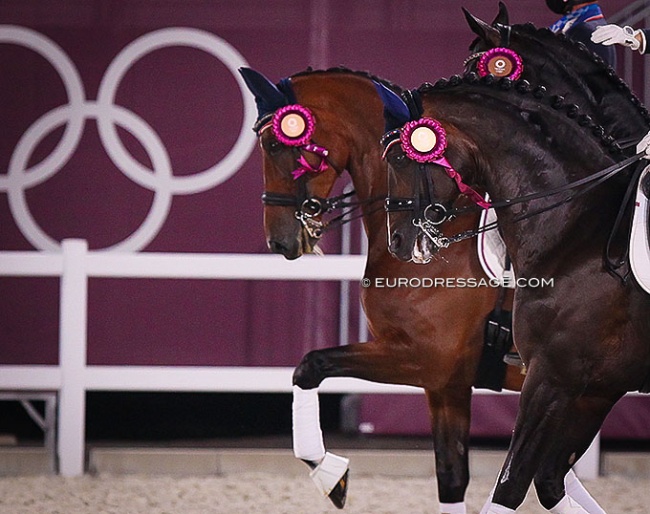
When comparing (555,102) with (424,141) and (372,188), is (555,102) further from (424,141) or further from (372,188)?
(372,188)

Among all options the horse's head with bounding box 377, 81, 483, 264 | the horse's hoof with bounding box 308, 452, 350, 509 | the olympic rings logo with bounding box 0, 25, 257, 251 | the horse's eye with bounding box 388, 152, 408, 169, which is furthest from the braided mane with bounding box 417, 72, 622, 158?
the olympic rings logo with bounding box 0, 25, 257, 251

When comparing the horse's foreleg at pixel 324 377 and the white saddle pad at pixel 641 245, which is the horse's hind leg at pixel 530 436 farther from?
the horse's foreleg at pixel 324 377

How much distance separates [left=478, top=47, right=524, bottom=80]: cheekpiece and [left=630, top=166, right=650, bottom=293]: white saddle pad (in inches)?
23.0

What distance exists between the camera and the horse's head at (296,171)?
4062 millimetres

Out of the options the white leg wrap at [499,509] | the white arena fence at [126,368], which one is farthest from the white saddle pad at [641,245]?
the white arena fence at [126,368]

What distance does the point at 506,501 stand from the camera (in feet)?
10.5

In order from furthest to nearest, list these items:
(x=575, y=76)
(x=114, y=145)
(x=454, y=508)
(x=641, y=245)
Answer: (x=114, y=145)
(x=454, y=508)
(x=575, y=76)
(x=641, y=245)

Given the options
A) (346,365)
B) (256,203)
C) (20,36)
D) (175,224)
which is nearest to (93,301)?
(175,224)

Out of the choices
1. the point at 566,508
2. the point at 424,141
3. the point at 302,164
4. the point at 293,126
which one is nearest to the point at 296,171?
the point at 302,164

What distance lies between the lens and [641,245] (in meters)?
3.32

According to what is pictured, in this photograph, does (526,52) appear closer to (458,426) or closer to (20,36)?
(458,426)

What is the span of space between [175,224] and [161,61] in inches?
33.5

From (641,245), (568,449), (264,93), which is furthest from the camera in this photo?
(264,93)

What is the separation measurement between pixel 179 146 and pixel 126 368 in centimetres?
119
